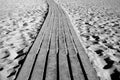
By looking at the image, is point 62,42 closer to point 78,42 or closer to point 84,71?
point 78,42

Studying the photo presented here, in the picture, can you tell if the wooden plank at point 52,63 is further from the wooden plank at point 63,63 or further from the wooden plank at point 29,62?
the wooden plank at point 29,62

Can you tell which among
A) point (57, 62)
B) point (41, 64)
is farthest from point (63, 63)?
point (41, 64)

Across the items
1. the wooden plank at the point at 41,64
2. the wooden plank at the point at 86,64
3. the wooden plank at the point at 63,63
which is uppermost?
the wooden plank at the point at 41,64

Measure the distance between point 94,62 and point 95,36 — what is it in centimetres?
216

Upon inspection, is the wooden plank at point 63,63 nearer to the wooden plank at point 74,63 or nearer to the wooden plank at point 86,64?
the wooden plank at point 74,63

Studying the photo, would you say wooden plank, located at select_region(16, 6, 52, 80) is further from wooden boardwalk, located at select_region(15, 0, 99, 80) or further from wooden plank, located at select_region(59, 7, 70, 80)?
wooden plank, located at select_region(59, 7, 70, 80)

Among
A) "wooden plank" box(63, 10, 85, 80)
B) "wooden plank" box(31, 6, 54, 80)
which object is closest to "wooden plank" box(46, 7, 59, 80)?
"wooden plank" box(31, 6, 54, 80)

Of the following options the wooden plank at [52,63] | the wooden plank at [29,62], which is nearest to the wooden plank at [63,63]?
the wooden plank at [52,63]

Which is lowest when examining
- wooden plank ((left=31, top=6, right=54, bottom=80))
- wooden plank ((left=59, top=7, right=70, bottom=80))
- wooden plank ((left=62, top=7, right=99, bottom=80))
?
wooden plank ((left=62, top=7, right=99, bottom=80))

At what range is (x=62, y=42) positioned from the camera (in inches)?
176

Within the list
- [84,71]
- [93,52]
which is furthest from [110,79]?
[93,52]

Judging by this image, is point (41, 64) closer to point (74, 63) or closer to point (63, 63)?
point (63, 63)

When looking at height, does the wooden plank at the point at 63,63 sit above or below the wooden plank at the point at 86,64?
above

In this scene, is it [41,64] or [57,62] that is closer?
[41,64]
